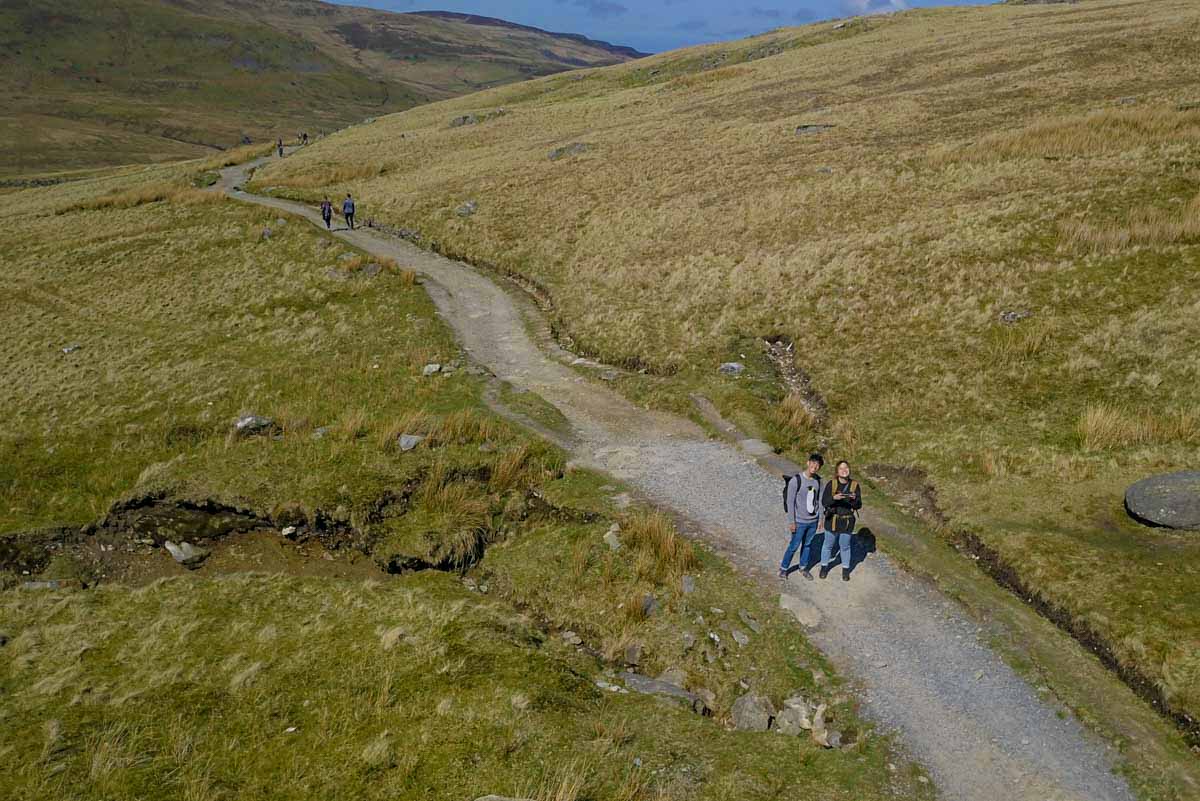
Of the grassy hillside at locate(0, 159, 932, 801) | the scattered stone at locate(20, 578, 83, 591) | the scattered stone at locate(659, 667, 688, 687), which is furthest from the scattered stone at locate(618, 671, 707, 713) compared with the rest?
the scattered stone at locate(20, 578, 83, 591)

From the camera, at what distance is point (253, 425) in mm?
22578

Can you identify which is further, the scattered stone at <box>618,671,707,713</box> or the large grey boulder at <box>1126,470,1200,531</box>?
the large grey boulder at <box>1126,470,1200,531</box>

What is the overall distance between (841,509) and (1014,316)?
13.3 metres

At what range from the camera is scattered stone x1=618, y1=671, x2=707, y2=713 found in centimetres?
1188

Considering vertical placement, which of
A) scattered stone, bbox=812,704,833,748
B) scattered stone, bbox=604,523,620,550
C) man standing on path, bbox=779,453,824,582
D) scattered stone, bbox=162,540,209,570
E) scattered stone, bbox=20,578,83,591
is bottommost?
scattered stone, bbox=20,578,83,591

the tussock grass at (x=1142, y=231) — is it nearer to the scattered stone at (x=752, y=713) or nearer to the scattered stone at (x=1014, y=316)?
the scattered stone at (x=1014, y=316)

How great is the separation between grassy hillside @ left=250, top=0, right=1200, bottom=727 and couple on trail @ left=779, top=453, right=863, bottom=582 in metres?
3.45

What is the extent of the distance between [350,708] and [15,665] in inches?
285

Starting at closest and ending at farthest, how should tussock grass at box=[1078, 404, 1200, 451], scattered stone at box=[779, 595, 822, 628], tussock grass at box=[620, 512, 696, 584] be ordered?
scattered stone at box=[779, 595, 822, 628] < tussock grass at box=[620, 512, 696, 584] < tussock grass at box=[1078, 404, 1200, 451]

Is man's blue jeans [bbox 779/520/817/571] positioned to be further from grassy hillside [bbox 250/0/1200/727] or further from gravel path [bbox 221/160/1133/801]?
grassy hillside [bbox 250/0/1200/727]

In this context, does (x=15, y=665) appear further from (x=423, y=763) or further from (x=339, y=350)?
(x=339, y=350)

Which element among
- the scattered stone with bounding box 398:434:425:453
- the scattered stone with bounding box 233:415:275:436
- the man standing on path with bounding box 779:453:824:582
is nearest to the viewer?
the man standing on path with bounding box 779:453:824:582

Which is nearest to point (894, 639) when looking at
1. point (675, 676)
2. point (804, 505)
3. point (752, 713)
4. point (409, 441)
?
point (804, 505)

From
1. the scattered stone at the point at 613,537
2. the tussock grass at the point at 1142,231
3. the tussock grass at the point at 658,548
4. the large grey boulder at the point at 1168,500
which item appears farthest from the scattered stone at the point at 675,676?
the tussock grass at the point at 1142,231
